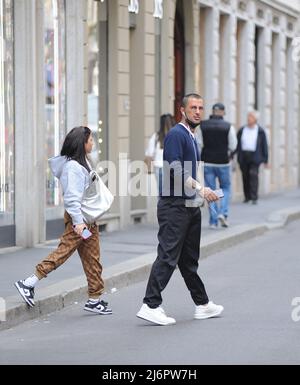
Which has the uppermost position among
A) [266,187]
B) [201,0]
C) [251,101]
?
[201,0]

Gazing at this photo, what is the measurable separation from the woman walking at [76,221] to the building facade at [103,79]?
4512mm

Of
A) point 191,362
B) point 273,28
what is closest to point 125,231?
point 191,362

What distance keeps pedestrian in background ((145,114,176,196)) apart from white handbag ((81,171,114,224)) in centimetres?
698

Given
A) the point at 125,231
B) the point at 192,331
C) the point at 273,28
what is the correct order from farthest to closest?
the point at 273,28 < the point at 125,231 < the point at 192,331

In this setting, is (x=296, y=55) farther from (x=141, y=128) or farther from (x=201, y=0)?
(x=141, y=128)

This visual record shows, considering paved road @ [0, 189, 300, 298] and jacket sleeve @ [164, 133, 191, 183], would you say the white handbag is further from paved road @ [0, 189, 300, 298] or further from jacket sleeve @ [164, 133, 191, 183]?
paved road @ [0, 189, 300, 298]

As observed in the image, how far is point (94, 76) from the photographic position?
62.4 ft

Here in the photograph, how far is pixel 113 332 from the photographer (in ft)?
34.0

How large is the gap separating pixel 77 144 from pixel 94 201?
0.55 metres

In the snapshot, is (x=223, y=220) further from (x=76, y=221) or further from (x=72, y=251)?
(x=76, y=221)

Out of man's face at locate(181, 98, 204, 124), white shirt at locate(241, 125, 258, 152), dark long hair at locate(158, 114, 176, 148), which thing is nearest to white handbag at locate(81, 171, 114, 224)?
man's face at locate(181, 98, 204, 124)

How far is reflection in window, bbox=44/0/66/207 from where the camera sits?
16.9 meters
